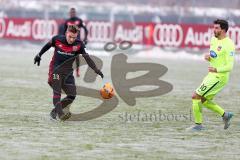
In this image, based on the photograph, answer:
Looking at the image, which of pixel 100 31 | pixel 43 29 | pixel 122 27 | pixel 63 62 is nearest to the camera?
pixel 63 62

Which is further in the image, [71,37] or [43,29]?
[43,29]

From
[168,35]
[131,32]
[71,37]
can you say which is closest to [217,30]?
[71,37]

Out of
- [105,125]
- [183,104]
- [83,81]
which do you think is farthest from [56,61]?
[83,81]

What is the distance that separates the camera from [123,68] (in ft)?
89.3

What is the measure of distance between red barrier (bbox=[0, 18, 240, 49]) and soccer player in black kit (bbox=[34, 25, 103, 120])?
2260cm

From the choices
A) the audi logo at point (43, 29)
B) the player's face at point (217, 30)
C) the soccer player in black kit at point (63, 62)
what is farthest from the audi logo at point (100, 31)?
the player's face at point (217, 30)

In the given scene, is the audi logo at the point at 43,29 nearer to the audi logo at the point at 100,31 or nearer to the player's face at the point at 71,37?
the audi logo at the point at 100,31

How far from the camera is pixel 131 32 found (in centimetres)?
3803

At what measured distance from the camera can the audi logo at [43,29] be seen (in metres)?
39.8

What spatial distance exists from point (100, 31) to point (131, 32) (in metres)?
1.79

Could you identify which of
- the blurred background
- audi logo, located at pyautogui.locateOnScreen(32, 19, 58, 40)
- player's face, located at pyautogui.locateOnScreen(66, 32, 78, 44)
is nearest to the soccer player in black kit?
player's face, located at pyautogui.locateOnScreen(66, 32, 78, 44)

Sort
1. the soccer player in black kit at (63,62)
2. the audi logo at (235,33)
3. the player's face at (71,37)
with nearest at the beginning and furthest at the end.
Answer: the player's face at (71,37), the soccer player in black kit at (63,62), the audi logo at (235,33)

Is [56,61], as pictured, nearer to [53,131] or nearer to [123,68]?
[53,131]

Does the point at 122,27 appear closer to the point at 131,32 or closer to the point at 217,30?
the point at 131,32
